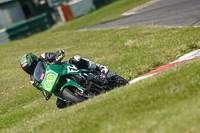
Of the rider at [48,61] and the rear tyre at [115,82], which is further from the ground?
the rider at [48,61]

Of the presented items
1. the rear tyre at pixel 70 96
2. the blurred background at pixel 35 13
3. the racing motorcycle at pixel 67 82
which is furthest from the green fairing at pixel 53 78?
the blurred background at pixel 35 13

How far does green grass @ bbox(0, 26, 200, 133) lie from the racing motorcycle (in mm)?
479

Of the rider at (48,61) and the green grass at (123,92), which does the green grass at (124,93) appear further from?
the rider at (48,61)

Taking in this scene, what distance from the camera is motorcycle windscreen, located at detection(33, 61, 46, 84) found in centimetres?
709

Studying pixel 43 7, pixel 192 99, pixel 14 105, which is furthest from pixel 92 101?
pixel 43 7

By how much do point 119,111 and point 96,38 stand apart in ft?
44.4

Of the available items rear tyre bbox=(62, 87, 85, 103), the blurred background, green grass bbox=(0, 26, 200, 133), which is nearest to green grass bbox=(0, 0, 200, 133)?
green grass bbox=(0, 26, 200, 133)

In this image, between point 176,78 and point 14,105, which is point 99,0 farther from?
point 176,78

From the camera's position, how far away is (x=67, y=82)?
7.05 metres

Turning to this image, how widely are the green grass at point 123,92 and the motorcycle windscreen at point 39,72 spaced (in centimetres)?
93

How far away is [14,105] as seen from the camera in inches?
427

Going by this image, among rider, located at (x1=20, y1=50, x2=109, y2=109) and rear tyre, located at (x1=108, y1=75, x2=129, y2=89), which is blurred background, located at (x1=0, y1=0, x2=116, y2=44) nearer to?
rider, located at (x1=20, y1=50, x2=109, y2=109)

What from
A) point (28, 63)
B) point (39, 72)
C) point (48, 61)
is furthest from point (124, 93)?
point (28, 63)

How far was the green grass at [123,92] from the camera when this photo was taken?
457 centimetres
